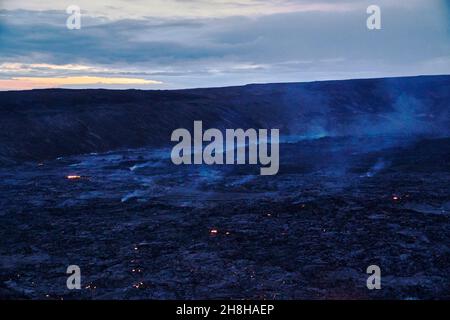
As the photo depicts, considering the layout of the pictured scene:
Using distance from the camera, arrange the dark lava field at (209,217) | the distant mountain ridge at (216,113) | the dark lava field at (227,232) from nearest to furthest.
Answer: the dark lava field at (227,232), the dark lava field at (209,217), the distant mountain ridge at (216,113)

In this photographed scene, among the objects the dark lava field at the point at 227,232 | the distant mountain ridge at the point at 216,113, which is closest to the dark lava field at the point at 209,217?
the dark lava field at the point at 227,232

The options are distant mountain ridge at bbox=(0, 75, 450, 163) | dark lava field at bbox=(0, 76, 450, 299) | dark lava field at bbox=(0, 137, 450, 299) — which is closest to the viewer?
dark lava field at bbox=(0, 137, 450, 299)

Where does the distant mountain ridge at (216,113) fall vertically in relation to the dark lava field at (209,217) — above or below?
above

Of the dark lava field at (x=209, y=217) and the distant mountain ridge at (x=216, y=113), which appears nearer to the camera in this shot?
the dark lava field at (x=209, y=217)

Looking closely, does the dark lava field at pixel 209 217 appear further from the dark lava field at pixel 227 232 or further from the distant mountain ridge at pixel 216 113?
the distant mountain ridge at pixel 216 113

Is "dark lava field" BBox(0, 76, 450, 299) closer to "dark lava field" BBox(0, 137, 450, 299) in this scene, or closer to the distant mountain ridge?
"dark lava field" BBox(0, 137, 450, 299)

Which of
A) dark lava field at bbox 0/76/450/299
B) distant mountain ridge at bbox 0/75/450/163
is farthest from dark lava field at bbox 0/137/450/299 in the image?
distant mountain ridge at bbox 0/75/450/163

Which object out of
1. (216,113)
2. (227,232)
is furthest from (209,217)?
(216,113)

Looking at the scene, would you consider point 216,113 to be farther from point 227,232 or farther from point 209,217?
point 227,232
